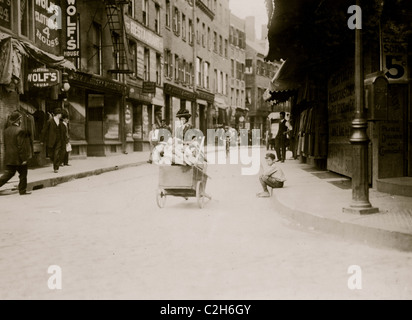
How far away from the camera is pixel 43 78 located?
19.1m

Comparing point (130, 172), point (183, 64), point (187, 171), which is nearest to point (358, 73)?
point (187, 171)

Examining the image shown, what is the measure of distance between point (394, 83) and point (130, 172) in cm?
1100

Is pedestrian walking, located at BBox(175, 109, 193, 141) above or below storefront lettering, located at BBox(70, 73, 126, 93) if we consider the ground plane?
below

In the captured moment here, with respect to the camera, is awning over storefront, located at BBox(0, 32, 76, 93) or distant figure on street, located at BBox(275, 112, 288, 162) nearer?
awning over storefront, located at BBox(0, 32, 76, 93)

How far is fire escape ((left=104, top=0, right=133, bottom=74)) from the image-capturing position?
28.3 m

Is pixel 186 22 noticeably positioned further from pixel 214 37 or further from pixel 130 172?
pixel 130 172

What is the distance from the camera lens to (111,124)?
2991cm

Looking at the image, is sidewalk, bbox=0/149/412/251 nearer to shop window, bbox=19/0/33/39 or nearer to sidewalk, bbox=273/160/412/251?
sidewalk, bbox=273/160/412/251

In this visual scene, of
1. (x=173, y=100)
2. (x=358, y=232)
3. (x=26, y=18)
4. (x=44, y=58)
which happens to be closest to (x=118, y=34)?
(x=26, y=18)

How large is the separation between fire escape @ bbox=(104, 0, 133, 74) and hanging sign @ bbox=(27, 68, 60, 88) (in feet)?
30.6

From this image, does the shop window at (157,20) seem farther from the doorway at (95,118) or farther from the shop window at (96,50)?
the doorway at (95,118)

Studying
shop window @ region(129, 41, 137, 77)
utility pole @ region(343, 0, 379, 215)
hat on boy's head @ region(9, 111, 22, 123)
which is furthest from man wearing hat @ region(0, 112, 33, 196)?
shop window @ region(129, 41, 137, 77)

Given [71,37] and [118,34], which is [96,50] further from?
[71,37]
